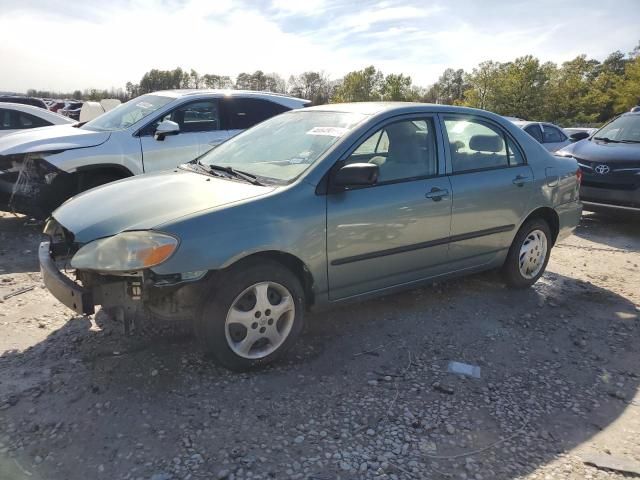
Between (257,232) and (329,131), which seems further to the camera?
(329,131)

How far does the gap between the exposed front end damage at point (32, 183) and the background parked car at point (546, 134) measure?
1002cm

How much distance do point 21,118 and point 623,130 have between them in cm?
1018

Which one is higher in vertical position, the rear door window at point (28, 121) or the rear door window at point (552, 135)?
the rear door window at point (28, 121)

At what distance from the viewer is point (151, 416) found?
270 cm

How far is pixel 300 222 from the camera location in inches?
125

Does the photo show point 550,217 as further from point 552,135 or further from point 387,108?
point 552,135

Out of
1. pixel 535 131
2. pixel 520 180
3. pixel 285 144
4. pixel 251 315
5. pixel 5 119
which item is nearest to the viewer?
pixel 251 315

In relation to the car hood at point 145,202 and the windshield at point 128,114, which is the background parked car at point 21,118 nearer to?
the windshield at point 128,114

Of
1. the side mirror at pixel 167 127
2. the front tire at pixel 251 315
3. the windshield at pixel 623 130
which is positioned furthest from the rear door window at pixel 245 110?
the windshield at pixel 623 130

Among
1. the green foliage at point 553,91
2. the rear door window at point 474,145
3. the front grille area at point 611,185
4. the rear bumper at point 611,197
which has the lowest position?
the rear bumper at point 611,197

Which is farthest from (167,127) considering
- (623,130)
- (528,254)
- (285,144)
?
(623,130)

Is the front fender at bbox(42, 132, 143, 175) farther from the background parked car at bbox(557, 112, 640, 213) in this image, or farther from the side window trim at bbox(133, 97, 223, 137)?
the background parked car at bbox(557, 112, 640, 213)

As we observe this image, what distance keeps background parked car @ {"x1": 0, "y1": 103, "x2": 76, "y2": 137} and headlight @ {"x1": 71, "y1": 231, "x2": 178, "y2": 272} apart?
287 inches

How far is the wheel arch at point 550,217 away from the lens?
4.72 m
